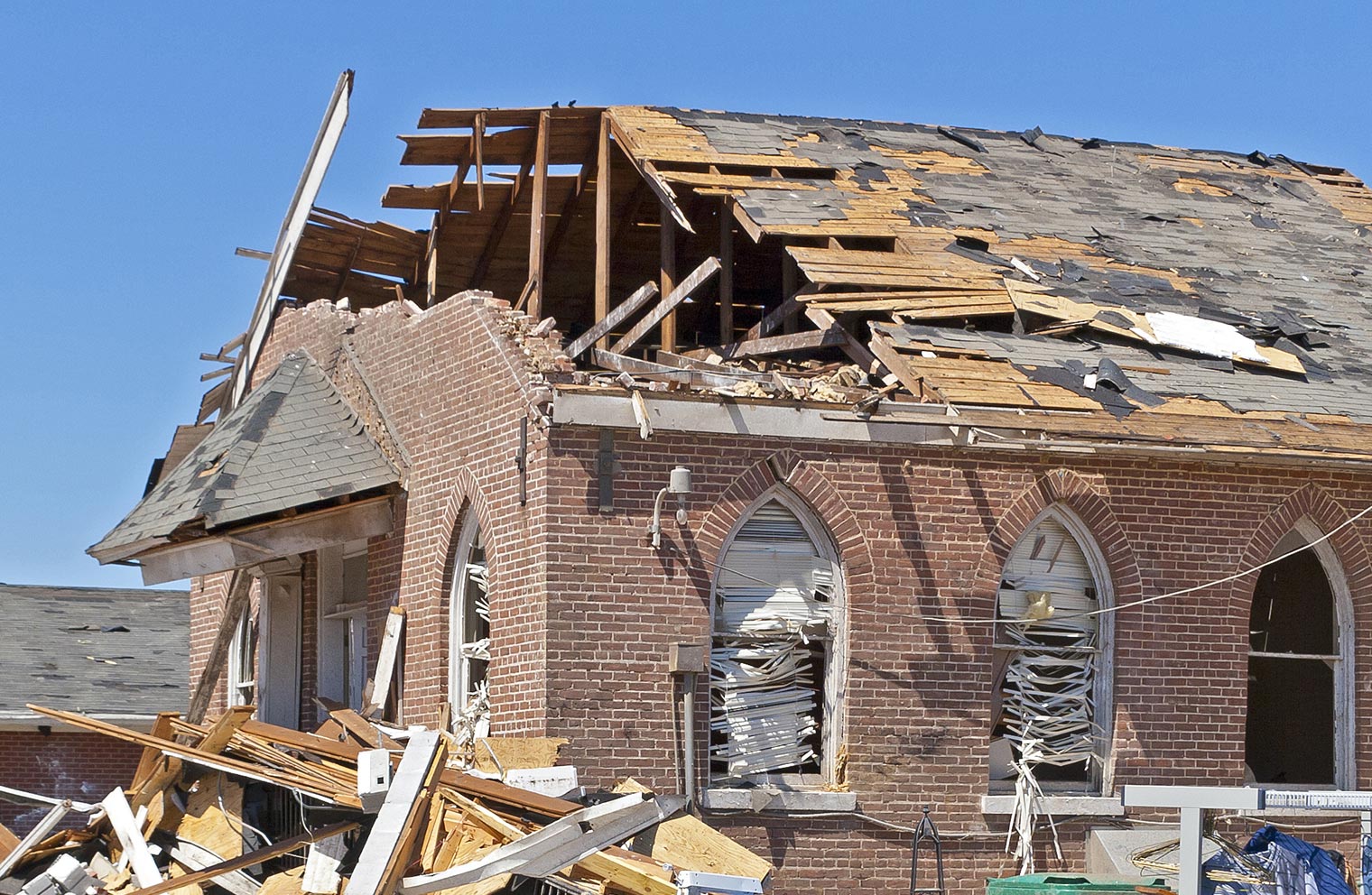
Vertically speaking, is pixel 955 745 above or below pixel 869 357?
below

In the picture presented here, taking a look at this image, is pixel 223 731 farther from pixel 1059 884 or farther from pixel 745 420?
pixel 1059 884

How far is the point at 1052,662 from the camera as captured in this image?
1609 cm

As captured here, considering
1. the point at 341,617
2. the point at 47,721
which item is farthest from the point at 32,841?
the point at 47,721

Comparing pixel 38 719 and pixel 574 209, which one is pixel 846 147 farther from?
pixel 38 719

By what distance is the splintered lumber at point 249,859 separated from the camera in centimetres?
1355

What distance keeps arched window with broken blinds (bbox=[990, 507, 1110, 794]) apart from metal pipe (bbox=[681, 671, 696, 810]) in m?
2.71

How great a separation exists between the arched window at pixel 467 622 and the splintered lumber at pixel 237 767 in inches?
96.4

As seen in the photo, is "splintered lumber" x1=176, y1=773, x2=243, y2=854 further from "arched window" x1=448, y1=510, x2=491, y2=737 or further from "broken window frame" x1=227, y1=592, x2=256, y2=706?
"broken window frame" x1=227, y1=592, x2=256, y2=706

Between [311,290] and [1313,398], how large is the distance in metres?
11.5

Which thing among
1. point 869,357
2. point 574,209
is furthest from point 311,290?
point 869,357

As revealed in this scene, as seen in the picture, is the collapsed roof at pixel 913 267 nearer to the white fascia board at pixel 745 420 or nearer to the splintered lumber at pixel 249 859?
the white fascia board at pixel 745 420

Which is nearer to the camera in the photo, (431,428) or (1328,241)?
(431,428)

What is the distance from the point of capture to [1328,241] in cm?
2112

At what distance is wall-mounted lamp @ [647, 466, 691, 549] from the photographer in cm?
1483
